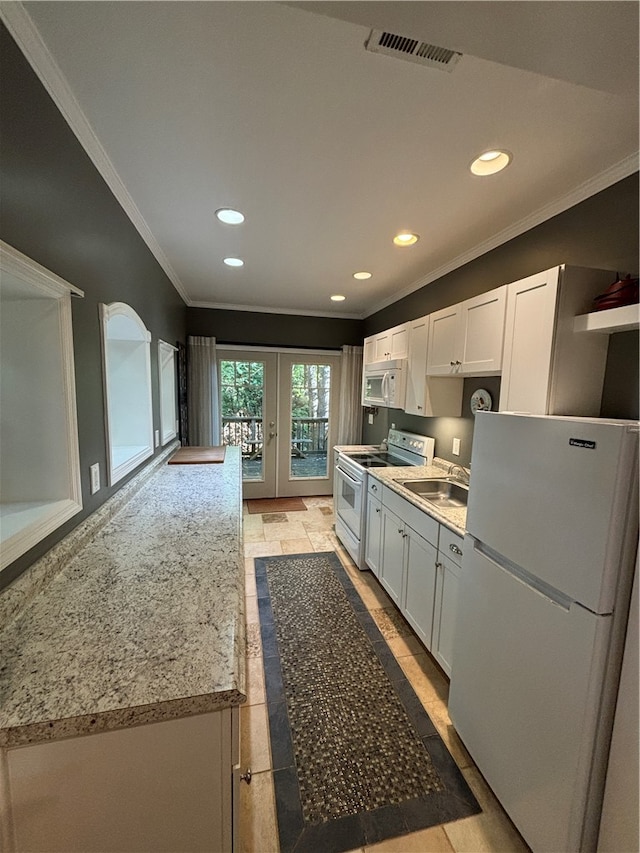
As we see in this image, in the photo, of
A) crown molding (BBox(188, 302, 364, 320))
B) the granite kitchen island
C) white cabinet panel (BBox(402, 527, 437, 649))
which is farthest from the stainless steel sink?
crown molding (BBox(188, 302, 364, 320))

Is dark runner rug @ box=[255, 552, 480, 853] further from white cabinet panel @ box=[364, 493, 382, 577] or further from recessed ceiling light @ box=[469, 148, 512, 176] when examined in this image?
recessed ceiling light @ box=[469, 148, 512, 176]

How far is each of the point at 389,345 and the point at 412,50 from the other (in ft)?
7.73

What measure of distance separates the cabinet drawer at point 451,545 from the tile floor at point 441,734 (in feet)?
2.52

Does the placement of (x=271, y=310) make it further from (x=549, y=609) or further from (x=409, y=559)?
(x=549, y=609)

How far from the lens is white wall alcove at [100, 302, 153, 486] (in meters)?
2.11

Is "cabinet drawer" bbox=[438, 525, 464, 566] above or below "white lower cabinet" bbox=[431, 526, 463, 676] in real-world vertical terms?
above

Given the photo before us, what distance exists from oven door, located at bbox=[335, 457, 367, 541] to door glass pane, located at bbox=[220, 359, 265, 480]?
1643 mm

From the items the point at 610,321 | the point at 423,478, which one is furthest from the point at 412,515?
the point at 610,321

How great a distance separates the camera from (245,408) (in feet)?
15.5

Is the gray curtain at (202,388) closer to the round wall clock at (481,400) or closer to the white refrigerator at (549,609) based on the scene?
the round wall clock at (481,400)

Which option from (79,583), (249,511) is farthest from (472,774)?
(249,511)

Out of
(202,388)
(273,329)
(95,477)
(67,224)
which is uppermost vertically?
(273,329)

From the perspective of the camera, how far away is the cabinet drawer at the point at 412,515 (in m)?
1.92

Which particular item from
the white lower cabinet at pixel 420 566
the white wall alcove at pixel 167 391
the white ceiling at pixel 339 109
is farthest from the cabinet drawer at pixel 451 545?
the white wall alcove at pixel 167 391
